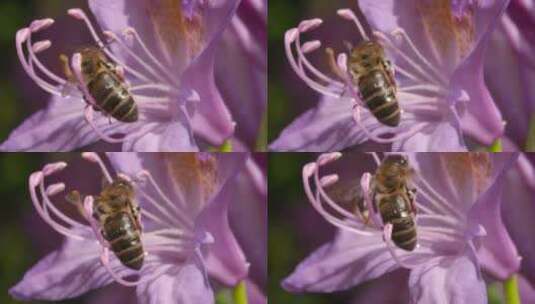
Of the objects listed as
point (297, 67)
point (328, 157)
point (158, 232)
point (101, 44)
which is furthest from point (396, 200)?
point (101, 44)

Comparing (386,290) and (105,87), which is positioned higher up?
(105,87)

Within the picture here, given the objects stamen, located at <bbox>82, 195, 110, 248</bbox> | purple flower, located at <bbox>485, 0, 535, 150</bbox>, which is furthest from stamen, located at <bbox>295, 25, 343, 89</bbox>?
stamen, located at <bbox>82, 195, 110, 248</bbox>

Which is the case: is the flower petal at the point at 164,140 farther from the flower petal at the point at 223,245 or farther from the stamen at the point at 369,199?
the stamen at the point at 369,199

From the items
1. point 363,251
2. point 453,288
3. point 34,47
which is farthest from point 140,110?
point 453,288

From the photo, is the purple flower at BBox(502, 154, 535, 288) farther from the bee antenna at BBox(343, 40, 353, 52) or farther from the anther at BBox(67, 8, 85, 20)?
the anther at BBox(67, 8, 85, 20)

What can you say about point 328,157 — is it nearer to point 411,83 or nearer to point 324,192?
point 324,192

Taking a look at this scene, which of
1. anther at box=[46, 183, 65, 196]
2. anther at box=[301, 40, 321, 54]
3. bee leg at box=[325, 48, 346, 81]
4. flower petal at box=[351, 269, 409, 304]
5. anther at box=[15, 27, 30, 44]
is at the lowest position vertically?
flower petal at box=[351, 269, 409, 304]

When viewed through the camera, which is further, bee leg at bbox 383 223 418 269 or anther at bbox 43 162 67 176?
anther at bbox 43 162 67 176
